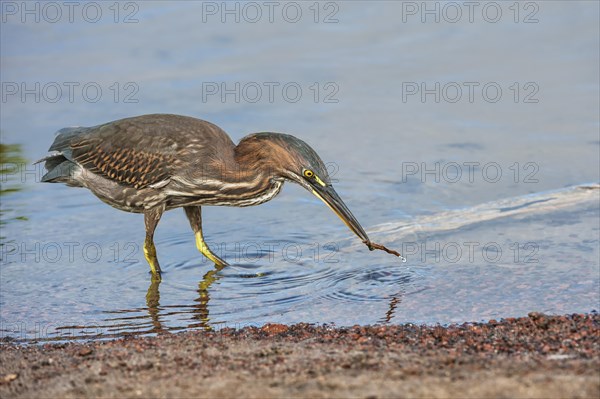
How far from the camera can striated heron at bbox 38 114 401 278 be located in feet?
28.1

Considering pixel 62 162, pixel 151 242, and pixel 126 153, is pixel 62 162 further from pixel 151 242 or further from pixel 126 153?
pixel 151 242

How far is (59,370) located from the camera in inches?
214

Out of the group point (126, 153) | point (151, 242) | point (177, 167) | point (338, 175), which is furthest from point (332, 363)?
point (338, 175)

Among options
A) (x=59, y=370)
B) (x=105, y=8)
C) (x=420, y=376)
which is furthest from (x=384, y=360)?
(x=105, y=8)

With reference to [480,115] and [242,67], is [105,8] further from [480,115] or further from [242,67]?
[480,115]

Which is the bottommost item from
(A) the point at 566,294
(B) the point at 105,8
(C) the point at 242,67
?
(A) the point at 566,294

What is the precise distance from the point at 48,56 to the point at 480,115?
22.1 ft

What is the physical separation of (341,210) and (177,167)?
1.60 metres

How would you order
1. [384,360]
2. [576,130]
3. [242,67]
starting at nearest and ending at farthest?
[384,360]
[576,130]
[242,67]

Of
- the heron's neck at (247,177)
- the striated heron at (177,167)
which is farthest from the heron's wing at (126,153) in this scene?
the heron's neck at (247,177)

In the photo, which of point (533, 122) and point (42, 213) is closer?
point (42, 213)

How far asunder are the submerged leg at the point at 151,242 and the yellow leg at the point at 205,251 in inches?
17.5

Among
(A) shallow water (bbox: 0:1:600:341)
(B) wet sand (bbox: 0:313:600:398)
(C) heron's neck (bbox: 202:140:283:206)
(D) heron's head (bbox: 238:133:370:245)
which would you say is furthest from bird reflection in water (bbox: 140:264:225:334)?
(D) heron's head (bbox: 238:133:370:245)

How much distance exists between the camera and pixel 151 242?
891 centimetres
